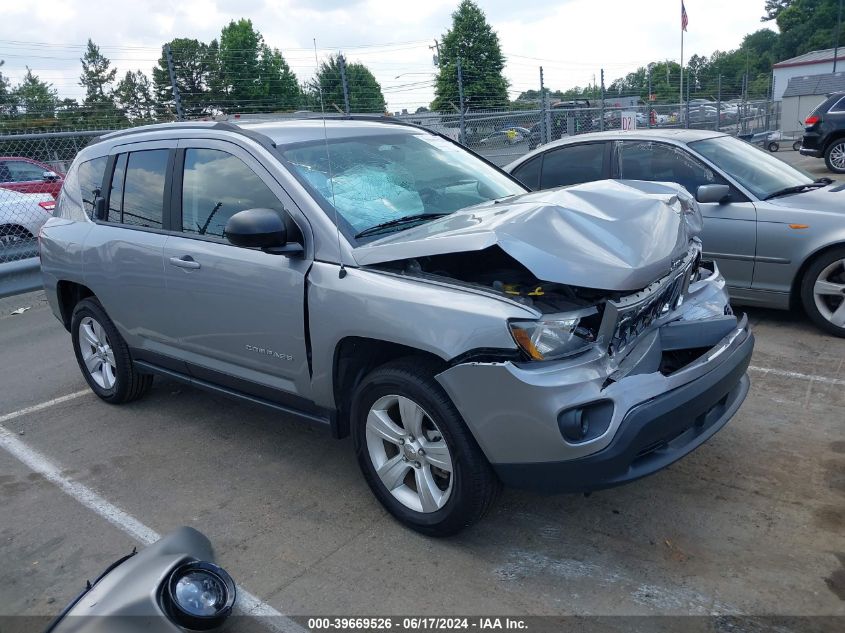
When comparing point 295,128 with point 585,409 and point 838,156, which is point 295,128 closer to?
point 585,409

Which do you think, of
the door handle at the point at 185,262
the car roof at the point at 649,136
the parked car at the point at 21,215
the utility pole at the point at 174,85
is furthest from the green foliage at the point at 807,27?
the door handle at the point at 185,262

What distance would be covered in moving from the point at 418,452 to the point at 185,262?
1798mm

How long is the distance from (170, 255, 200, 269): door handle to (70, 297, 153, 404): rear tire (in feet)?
3.52

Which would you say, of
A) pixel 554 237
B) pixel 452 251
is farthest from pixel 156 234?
pixel 554 237

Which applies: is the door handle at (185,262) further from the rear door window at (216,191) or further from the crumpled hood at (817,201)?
the crumpled hood at (817,201)

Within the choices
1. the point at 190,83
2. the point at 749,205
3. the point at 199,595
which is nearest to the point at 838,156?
the point at 749,205

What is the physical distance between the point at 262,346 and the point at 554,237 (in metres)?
1.65

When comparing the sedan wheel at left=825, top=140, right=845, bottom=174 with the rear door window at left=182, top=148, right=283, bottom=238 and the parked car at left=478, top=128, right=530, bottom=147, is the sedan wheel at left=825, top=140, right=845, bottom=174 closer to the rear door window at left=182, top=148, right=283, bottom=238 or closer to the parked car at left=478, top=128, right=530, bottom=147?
the parked car at left=478, top=128, right=530, bottom=147

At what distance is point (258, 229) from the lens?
319cm

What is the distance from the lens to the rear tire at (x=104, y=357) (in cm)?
478

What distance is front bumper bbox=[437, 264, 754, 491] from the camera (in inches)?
103

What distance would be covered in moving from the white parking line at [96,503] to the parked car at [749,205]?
4.47m

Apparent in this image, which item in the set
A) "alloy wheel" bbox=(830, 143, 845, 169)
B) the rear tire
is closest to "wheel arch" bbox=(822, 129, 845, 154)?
"alloy wheel" bbox=(830, 143, 845, 169)

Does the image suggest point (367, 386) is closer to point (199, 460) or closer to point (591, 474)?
point (591, 474)
